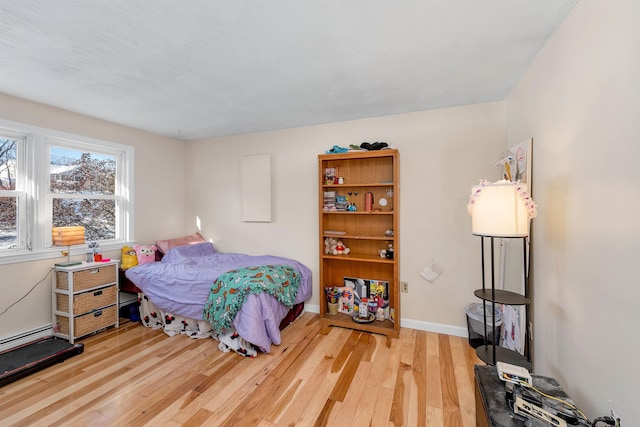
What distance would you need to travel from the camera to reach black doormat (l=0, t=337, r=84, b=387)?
211cm

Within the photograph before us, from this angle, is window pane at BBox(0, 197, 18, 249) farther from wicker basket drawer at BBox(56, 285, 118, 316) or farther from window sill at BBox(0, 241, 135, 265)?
wicker basket drawer at BBox(56, 285, 118, 316)

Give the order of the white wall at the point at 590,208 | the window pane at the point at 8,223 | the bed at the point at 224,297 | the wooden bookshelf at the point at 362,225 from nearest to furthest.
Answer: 1. the white wall at the point at 590,208
2. the bed at the point at 224,297
3. the window pane at the point at 8,223
4. the wooden bookshelf at the point at 362,225

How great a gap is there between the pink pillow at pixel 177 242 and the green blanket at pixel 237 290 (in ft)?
4.50

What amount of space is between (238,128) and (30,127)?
1.99 meters

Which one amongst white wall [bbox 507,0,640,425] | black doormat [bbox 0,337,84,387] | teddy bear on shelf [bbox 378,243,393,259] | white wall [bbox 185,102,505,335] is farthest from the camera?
teddy bear on shelf [bbox 378,243,393,259]

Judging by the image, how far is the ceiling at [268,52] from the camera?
4.80 ft

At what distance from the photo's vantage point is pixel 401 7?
145 cm

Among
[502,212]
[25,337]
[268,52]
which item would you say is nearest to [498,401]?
[502,212]

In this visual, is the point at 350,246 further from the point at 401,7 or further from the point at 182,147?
the point at 182,147

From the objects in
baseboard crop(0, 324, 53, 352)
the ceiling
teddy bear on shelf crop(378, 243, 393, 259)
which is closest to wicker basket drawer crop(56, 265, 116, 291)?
baseboard crop(0, 324, 53, 352)

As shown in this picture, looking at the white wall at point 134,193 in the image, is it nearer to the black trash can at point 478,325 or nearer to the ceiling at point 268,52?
the ceiling at point 268,52

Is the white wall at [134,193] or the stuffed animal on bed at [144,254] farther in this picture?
the stuffed animal on bed at [144,254]

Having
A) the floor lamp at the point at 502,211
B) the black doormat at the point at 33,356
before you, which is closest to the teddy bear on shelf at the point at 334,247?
the floor lamp at the point at 502,211

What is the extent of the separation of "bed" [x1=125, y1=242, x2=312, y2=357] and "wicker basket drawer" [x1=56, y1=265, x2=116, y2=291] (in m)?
0.17
